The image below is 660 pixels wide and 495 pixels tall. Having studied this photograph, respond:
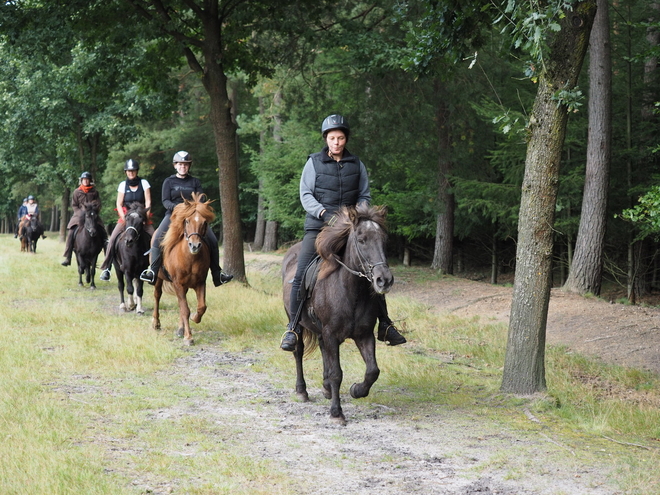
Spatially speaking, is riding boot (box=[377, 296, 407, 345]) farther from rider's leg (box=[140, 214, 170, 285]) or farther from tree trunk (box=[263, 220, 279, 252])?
tree trunk (box=[263, 220, 279, 252])

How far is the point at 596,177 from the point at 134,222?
9556mm

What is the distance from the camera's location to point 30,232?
30.8 meters

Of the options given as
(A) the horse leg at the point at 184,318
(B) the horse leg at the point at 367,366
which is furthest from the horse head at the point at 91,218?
(B) the horse leg at the point at 367,366

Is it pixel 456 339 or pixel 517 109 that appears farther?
pixel 517 109

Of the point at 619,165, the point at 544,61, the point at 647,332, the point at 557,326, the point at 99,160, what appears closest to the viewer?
the point at 544,61

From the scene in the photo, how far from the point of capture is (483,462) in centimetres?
562

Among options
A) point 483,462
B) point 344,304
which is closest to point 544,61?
point 344,304

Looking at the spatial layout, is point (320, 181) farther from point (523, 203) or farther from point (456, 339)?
point (456, 339)

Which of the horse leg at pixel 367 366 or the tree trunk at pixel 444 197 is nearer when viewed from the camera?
the horse leg at pixel 367 366

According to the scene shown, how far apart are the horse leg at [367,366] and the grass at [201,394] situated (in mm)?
544

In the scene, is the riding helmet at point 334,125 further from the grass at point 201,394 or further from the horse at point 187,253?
the horse at point 187,253

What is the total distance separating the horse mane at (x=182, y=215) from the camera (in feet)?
35.6

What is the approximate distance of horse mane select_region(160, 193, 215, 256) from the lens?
1084 cm

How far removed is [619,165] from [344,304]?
13080mm
